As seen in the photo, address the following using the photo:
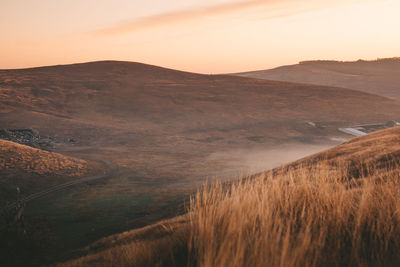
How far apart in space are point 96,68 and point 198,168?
45.5m

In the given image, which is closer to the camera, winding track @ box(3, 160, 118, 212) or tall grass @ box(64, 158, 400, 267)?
tall grass @ box(64, 158, 400, 267)

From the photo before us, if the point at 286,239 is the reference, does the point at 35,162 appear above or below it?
below

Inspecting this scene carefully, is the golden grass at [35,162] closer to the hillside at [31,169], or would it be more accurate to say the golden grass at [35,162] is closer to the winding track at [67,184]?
the hillside at [31,169]

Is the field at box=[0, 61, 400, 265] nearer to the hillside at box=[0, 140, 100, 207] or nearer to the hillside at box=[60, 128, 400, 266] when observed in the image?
the hillside at box=[0, 140, 100, 207]

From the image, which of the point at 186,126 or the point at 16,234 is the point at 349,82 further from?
the point at 16,234

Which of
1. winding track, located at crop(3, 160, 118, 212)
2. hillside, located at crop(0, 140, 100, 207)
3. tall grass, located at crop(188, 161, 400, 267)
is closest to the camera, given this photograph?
tall grass, located at crop(188, 161, 400, 267)

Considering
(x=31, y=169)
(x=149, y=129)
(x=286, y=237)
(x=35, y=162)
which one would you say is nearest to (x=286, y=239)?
(x=286, y=237)

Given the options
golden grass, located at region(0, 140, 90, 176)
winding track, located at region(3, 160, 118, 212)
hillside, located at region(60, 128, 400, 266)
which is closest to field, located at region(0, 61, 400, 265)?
winding track, located at region(3, 160, 118, 212)

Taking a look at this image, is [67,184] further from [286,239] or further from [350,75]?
[350,75]

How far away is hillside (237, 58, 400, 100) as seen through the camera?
97.4 m

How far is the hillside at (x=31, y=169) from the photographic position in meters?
11.2

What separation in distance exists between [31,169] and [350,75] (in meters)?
120

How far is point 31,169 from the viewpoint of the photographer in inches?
500

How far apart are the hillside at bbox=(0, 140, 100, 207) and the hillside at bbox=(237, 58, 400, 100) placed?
86.1 m
